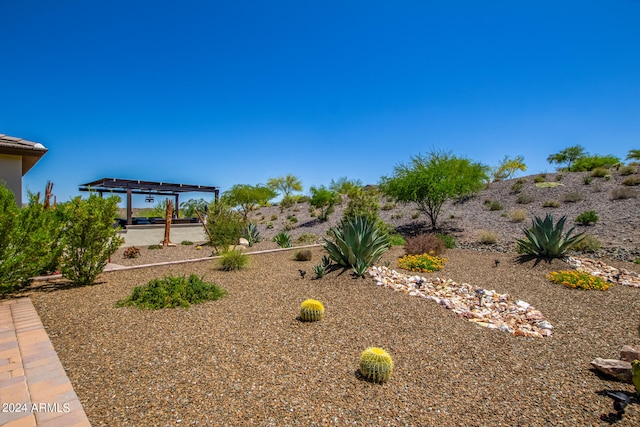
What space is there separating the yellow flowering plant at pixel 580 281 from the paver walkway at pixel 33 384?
30.2 ft

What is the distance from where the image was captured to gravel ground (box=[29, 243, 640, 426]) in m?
2.96

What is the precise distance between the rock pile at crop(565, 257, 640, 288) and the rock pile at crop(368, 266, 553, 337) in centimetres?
348

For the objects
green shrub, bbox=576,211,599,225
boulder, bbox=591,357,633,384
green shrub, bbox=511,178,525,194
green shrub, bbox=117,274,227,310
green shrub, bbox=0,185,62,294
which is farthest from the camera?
green shrub, bbox=511,178,525,194

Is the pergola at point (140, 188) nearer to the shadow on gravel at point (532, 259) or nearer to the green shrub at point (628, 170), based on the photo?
the shadow on gravel at point (532, 259)

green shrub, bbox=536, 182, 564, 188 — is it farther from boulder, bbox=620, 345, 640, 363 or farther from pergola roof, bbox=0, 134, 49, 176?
pergola roof, bbox=0, 134, 49, 176

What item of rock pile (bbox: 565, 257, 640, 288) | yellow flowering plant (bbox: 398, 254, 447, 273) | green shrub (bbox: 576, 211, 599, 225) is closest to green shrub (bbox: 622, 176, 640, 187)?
green shrub (bbox: 576, 211, 599, 225)

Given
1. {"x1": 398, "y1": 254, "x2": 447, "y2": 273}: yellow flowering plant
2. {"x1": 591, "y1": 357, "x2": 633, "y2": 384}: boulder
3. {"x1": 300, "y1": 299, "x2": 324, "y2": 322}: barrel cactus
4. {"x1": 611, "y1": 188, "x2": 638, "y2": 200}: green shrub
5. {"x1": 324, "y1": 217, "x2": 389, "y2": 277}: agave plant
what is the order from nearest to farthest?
{"x1": 591, "y1": 357, "x2": 633, "y2": 384}: boulder, {"x1": 300, "y1": 299, "x2": 324, "y2": 322}: barrel cactus, {"x1": 324, "y1": 217, "x2": 389, "y2": 277}: agave plant, {"x1": 398, "y1": 254, "x2": 447, "y2": 273}: yellow flowering plant, {"x1": 611, "y1": 188, "x2": 638, "y2": 200}: green shrub

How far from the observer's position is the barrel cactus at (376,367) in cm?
344

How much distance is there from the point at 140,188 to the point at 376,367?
856 inches

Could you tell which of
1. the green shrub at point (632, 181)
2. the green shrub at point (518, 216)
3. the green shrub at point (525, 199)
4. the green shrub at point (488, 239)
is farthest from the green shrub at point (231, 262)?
the green shrub at point (632, 181)

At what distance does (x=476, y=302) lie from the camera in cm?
648

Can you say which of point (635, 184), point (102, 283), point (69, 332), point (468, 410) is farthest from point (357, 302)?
point (635, 184)

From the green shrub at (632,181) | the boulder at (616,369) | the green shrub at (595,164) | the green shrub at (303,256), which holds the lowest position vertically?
the boulder at (616,369)

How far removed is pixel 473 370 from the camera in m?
3.81
